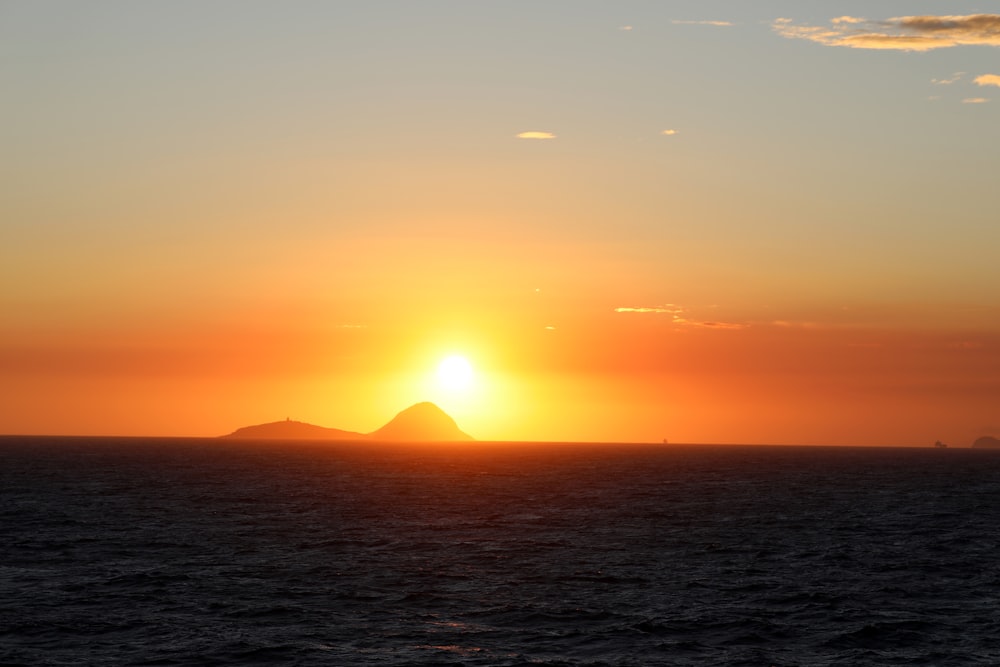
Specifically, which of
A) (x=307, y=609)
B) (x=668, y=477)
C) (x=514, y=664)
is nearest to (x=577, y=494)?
(x=668, y=477)

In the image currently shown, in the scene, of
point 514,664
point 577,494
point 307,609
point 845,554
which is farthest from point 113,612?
point 577,494

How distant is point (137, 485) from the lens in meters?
147

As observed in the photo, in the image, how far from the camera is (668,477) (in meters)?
191

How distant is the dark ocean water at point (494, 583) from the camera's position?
146 feet

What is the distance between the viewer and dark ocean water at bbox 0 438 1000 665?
44.6 m

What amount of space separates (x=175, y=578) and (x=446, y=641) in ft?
77.8

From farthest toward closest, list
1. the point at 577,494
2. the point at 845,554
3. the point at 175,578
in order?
1. the point at 577,494
2. the point at 845,554
3. the point at 175,578

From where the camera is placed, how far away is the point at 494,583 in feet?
201

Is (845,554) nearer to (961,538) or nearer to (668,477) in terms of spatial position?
(961,538)

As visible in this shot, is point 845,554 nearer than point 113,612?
No

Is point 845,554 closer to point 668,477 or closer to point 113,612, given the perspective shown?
point 113,612

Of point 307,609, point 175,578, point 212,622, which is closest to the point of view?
point 212,622

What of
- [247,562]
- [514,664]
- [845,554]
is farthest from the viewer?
[845,554]

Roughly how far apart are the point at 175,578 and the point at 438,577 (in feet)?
53.4
